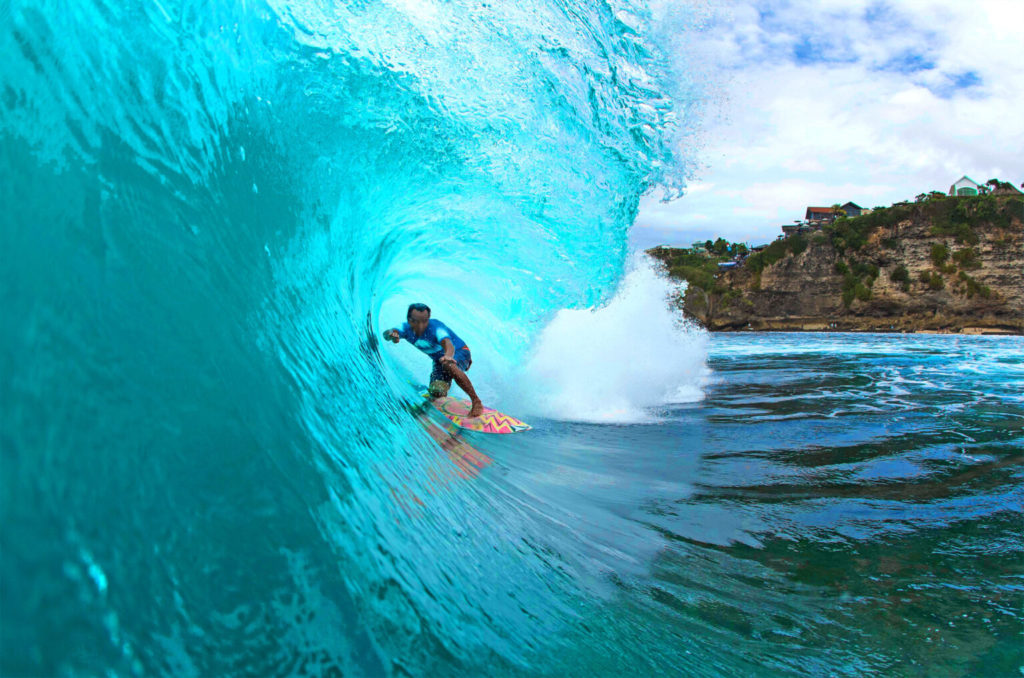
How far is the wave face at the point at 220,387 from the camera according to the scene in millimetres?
1263

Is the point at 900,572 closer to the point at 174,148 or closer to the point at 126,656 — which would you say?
the point at 126,656

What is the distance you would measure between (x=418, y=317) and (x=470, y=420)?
1.20 m

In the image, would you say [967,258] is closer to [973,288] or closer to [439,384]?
[973,288]

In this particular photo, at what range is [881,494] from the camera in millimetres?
4320

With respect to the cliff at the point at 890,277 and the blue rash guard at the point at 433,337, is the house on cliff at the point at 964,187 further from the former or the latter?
the blue rash guard at the point at 433,337

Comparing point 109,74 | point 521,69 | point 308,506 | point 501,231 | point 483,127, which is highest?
point 521,69

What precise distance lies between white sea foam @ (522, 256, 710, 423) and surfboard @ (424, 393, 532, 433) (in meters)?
1.60

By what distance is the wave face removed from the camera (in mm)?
1263

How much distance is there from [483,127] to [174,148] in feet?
13.9

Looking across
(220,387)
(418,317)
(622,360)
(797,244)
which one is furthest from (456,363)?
(797,244)

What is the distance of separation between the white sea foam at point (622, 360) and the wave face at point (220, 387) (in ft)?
15.8

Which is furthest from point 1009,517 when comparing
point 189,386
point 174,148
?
point 174,148

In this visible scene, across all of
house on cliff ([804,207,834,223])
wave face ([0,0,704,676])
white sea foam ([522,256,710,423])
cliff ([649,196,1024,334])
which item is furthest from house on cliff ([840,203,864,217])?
wave face ([0,0,704,676])

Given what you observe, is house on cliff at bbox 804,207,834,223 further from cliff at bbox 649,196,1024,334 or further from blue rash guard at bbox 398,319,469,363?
blue rash guard at bbox 398,319,469,363
